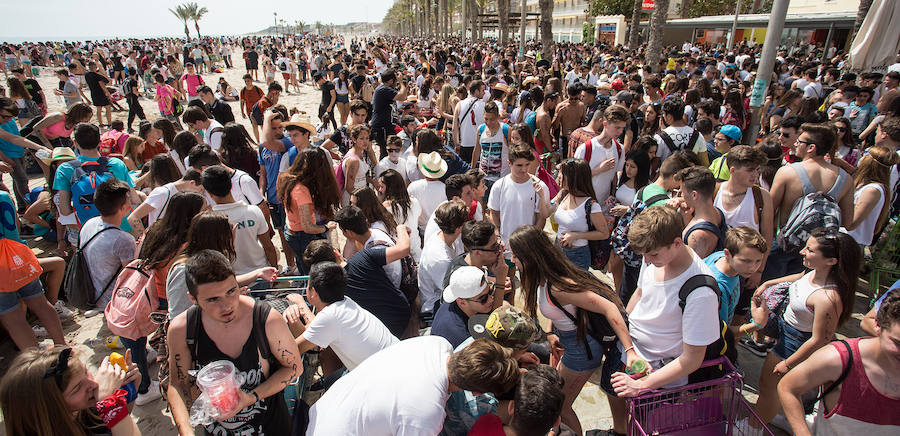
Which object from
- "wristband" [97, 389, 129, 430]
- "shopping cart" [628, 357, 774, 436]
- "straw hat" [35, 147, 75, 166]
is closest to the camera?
"wristband" [97, 389, 129, 430]

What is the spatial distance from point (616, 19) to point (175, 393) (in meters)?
43.0

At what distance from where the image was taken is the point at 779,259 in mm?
3977

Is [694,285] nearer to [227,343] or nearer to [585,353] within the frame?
[585,353]

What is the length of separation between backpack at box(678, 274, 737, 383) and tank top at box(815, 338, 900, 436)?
1.66 ft

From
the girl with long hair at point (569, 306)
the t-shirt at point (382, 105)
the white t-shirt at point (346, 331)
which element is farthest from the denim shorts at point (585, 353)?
the t-shirt at point (382, 105)

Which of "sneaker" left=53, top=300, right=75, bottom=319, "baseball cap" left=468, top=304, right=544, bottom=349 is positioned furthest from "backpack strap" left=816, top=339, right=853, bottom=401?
"sneaker" left=53, top=300, right=75, bottom=319

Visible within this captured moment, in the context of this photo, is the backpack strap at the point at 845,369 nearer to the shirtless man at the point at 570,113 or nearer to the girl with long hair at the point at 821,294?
the girl with long hair at the point at 821,294

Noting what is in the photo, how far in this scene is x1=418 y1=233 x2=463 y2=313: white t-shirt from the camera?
3.44 meters

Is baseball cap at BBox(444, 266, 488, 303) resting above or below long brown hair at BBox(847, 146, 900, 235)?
below

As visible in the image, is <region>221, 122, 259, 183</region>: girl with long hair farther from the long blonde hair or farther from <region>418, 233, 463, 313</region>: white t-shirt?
the long blonde hair

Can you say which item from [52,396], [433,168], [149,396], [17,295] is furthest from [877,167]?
[17,295]

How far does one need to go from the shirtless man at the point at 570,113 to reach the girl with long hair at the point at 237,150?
473 centimetres

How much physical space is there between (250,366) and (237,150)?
4.09m

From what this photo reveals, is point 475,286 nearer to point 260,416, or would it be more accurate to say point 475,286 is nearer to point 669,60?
point 260,416
